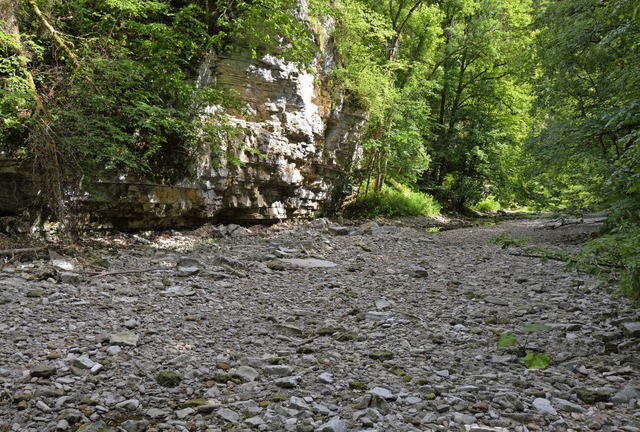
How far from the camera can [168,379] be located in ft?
12.5

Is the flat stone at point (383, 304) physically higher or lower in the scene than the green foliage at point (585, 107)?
lower

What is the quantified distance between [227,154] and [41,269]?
16.9 ft

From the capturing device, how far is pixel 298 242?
438 inches

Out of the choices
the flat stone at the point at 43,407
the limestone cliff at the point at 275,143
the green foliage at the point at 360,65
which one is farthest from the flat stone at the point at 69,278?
the green foliage at the point at 360,65

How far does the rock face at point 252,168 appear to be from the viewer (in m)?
9.49

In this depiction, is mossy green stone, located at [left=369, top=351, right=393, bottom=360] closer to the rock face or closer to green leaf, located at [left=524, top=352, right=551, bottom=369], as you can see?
green leaf, located at [left=524, top=352, right=551, bottom=369]

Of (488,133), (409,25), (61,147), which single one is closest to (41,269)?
(61,147)

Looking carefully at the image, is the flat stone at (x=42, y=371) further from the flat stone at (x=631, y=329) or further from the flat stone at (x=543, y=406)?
the flat stone at (x=631, y=329)

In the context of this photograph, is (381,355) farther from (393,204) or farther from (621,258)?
(393,204)

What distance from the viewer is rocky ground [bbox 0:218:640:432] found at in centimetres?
329

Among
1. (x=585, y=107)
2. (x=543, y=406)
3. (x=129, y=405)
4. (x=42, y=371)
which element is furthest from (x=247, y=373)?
(x=585, y=107)

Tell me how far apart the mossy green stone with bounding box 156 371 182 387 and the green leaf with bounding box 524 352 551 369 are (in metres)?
3.12

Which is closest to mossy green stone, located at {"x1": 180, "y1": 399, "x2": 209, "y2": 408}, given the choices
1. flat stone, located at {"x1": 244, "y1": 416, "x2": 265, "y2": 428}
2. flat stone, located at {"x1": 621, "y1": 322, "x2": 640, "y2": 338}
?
flat stone, located at {"x1": 244, "y1": 416, "x2": 265, "y2": 428}

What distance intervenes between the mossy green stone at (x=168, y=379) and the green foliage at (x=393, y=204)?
1403cm
